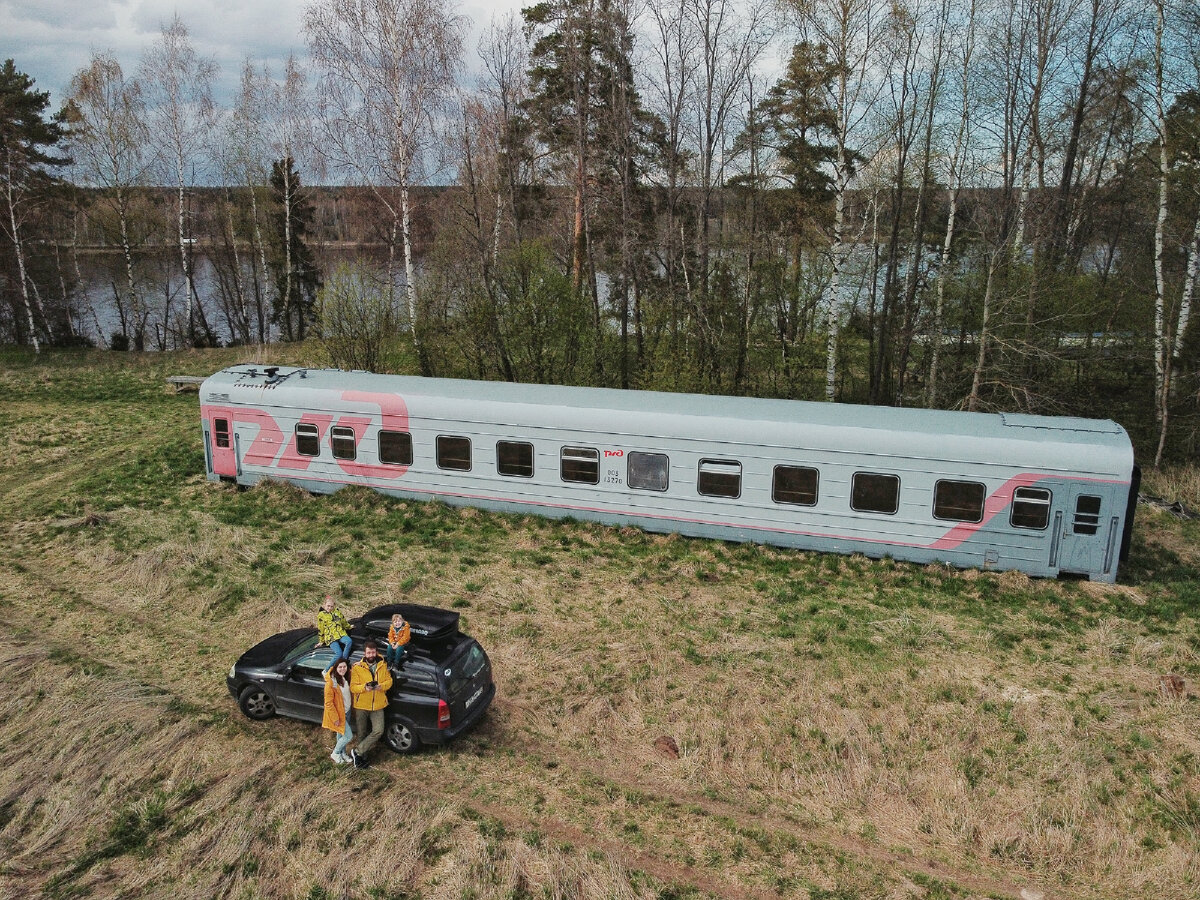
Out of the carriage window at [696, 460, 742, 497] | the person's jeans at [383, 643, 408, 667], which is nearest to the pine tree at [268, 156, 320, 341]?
the carriage window at [696, 460, 742, 497]

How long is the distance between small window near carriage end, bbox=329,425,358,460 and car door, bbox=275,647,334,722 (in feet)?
31.0

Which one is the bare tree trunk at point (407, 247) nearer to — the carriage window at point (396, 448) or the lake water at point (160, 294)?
the carriage window at point (396, 448)

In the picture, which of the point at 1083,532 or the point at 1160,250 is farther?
the point at 1160,250

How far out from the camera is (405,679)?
10.1 m

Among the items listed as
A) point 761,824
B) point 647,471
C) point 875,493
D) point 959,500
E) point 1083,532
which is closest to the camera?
point 761,824

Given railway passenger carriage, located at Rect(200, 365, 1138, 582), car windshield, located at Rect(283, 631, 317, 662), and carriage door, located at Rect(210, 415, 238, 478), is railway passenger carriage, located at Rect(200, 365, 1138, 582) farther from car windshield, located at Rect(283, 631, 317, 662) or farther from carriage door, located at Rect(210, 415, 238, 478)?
car windshield, located at Rect(283, 631, 317, 662)

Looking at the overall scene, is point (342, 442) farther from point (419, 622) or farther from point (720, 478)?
point (419, 622)

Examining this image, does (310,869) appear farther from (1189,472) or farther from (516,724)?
(1189,472)

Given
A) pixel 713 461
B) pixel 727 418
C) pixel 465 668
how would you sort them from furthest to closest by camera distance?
pixel 713 461 < pixel 727 418 < pixel 465 668

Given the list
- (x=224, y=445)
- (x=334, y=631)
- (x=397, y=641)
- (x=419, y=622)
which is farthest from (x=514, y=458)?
(x=397, y=641)

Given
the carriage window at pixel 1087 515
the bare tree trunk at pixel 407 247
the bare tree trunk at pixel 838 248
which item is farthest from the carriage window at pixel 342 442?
the carriage window at pixel 1087 515

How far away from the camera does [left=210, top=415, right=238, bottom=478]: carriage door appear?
2039 centimetres

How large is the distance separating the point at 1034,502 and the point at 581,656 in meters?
9.25

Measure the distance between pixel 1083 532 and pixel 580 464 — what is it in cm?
1014
